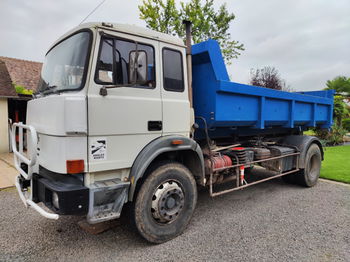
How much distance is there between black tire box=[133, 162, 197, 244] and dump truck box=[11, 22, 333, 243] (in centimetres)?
1

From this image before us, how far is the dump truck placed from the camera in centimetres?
243

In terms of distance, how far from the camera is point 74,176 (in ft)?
8.37

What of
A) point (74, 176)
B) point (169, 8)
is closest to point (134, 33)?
point (74, 176)

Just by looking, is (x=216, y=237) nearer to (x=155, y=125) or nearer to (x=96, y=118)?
(x=155, y=125)

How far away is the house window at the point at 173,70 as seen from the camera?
307cm

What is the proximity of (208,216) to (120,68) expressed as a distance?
8.61 ft

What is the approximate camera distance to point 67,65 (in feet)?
8.93

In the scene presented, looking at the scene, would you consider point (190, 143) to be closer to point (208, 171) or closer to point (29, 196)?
point (208, 171)

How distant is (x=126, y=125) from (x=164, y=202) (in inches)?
42.3

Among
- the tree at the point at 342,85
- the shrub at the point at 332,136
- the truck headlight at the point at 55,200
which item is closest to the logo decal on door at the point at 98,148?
the truck headlight at the point at 55,200

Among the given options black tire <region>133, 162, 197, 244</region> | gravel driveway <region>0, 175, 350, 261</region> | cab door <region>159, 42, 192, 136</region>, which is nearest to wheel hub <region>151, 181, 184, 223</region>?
black tire <region>133, 162, 197, 244</region>

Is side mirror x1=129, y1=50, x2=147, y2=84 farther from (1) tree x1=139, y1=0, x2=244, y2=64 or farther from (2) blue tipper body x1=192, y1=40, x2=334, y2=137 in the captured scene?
(1) tree x1=139, y1=0, x2=244, y2=64

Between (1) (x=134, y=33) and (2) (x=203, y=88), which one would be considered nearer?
(1) (x=134, y=33)

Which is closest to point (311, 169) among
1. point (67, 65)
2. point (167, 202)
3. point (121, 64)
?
point (167, 202)
